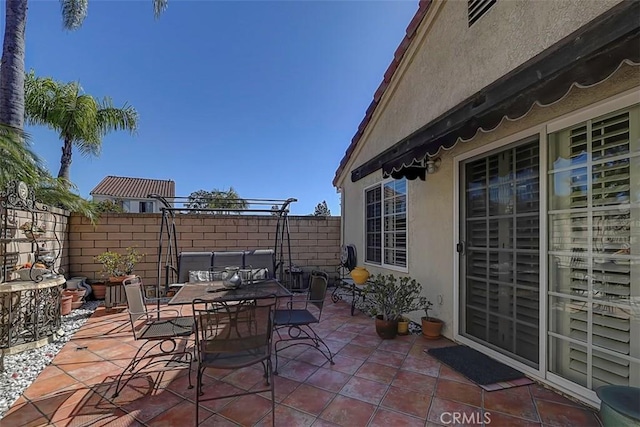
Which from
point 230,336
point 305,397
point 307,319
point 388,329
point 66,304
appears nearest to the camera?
point 230,336

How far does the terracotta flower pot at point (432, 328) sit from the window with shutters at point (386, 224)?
1.26 m

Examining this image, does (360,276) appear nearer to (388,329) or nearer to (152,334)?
(388,329)

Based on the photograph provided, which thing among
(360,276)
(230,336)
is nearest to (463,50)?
(230,336)

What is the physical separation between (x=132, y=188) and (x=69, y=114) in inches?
678

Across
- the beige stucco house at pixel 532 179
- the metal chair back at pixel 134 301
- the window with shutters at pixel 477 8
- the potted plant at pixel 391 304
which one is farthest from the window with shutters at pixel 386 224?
the metal chair back at pixel 134 301

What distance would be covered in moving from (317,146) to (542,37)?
1224 centimetres

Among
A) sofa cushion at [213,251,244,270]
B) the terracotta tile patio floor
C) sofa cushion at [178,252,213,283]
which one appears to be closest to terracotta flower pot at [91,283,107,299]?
sofa cushion at [178,252,213,283]

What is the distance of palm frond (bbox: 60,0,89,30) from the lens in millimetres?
6879

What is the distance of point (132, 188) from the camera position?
23.8 meters

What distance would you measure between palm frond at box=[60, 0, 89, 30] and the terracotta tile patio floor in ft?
25.4

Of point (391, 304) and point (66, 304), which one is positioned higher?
point (391, 304)

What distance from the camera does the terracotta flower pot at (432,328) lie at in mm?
4062

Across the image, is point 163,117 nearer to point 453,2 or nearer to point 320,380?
point 453,2

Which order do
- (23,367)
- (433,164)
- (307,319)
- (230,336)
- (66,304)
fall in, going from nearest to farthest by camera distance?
(230,336)
(23,367)
(307,319)
(433,164)
(66,304)
